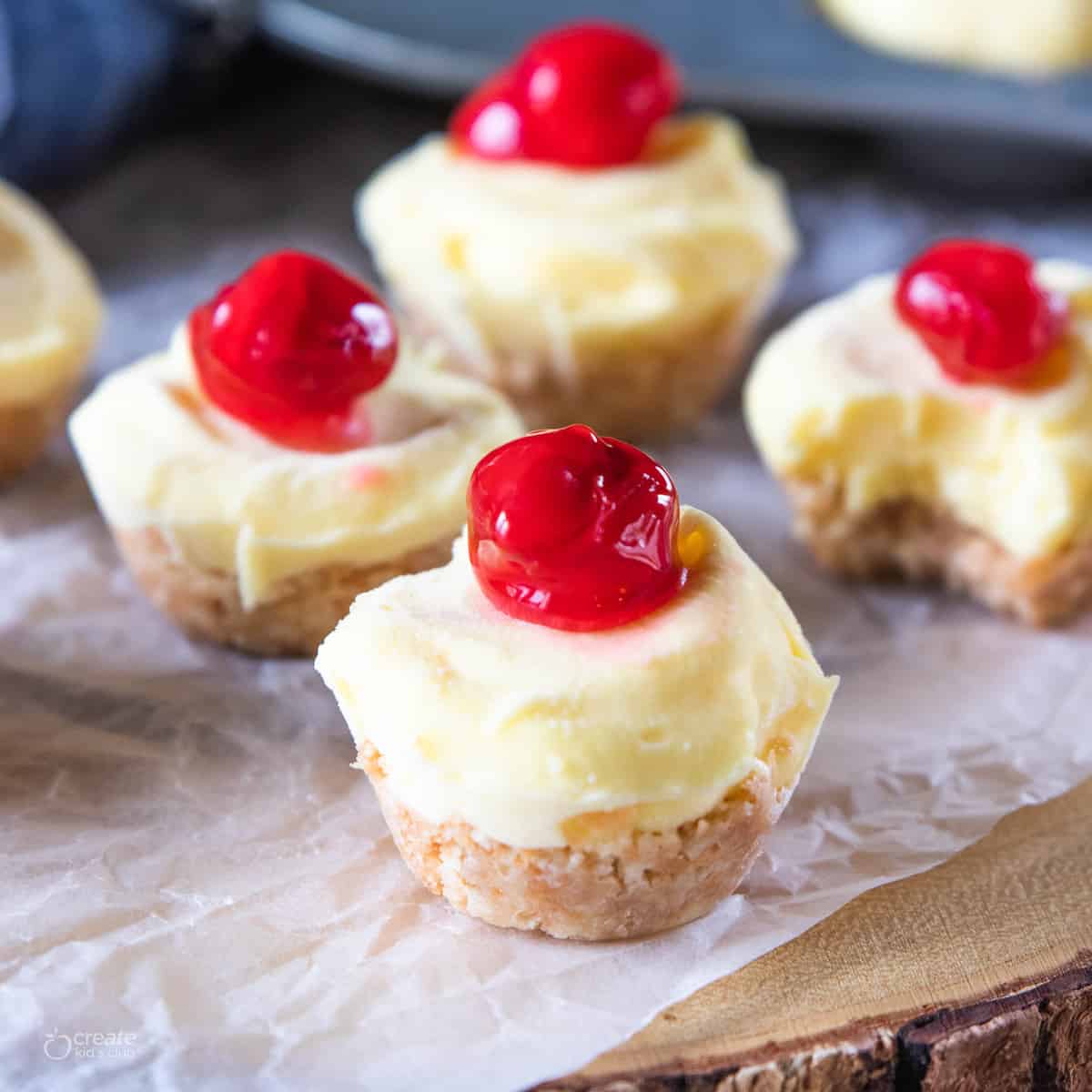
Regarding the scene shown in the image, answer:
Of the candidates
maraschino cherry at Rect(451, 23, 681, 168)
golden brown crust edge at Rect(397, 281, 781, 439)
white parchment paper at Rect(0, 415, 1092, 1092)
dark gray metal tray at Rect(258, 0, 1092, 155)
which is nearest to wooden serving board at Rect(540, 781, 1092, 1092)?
white parchment paper at Rect(0, 415, 1092, 1092)

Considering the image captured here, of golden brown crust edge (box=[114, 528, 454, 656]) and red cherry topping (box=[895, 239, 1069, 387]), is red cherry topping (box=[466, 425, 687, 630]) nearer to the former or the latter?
golden brown crust edge (box=[114, 528, 454, 656])

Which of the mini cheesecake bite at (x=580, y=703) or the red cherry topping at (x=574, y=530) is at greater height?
the red cherry topping at (x=574, y=530)

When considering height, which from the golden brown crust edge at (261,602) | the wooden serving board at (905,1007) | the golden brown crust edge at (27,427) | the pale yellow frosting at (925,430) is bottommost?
the golden brown crust edge at (27,427)

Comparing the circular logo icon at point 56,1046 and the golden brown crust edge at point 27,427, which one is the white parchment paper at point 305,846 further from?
the golden brown crust edge at point 27,427

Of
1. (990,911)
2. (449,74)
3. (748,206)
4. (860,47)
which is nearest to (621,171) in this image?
(748,206)

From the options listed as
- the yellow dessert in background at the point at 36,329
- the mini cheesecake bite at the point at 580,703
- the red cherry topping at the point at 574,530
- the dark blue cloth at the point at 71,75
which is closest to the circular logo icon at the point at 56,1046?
the mini cheesecake bite at the point at 580,703

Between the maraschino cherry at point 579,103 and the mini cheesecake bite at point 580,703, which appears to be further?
the maraschino cherry at point 579,103

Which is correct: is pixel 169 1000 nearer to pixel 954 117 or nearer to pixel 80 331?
pixel 80 331
